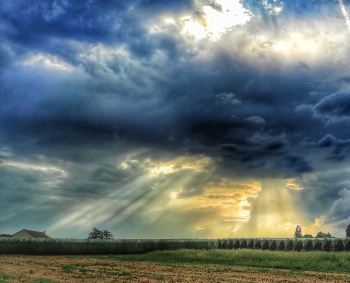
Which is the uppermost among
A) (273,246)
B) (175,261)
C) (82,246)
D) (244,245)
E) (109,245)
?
(244,245)

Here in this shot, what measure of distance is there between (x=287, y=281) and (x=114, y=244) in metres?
76.9

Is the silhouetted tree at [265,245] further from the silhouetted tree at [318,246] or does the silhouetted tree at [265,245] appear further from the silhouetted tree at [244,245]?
the silhouetted tree at [318,246]

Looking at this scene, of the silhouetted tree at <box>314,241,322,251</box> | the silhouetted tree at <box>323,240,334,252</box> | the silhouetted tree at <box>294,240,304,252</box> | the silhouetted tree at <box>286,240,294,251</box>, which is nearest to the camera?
the silhouetted tree at <box>323,240,334,252</box>

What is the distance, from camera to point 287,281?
3331 centimetres

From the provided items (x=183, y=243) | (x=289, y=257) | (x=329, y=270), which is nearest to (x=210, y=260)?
(x=289, y=257)

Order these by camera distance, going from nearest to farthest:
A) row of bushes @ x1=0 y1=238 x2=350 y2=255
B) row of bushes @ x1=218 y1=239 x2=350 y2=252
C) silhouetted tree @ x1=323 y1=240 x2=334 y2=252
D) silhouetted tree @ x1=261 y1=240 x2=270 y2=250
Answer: row of bushes @ x1=218 y1=239 x2=350 y2=252
silhouetted tree @ x1=323 y1=240 x2=334 y2=252
silhouetted tree @ x1=261 y1=240 x2=270 y2=250
row of bushes @ x1=0 y1=238 x2=350 y2=255

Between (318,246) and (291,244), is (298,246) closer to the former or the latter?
(291,244)

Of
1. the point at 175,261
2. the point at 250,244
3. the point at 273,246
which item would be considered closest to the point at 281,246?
the point at 273,246

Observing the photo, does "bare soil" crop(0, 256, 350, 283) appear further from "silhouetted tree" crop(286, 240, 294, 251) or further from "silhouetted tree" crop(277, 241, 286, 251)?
"silhouetted tree" crop(277, 241, 286, 251)

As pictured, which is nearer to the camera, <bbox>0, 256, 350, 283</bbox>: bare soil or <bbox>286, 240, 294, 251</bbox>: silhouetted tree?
<bbox>0, 256, 350, 283</bbox>: bare soil

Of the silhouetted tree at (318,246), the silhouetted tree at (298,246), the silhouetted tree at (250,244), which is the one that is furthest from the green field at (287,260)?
the silhouetted tree at (250,244)

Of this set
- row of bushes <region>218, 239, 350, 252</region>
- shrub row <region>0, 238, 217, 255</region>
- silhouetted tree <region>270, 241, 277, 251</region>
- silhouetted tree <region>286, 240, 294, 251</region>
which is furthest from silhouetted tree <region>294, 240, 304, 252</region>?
shrub row <region>0, 238, 217, 255</region>

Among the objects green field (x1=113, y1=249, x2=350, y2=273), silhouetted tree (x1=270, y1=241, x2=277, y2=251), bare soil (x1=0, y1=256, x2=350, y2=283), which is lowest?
bare soil (x1=0, y1=256, x2=350, y2=283)

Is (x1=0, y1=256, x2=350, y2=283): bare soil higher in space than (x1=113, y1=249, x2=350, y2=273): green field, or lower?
lower
